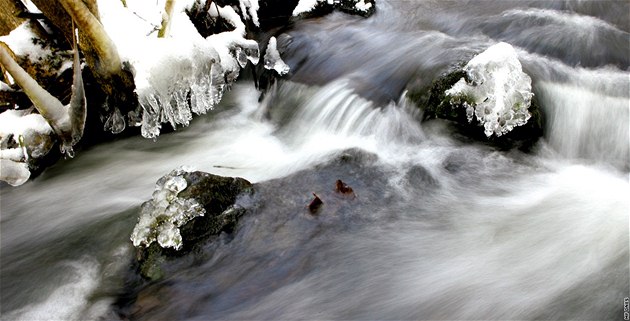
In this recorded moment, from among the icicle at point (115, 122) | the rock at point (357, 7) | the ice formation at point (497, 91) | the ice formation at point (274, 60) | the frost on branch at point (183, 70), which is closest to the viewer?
the ice formation at point (497, 91)

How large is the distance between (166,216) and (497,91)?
241cm

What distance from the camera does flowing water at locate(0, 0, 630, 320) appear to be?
2695 millimetres

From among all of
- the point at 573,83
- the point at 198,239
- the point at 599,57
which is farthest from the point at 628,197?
the point at 198,239

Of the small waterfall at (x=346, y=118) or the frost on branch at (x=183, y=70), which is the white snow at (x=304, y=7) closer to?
the frost on branch at (x=183, y=70)

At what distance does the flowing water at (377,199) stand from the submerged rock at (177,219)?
0.38ft

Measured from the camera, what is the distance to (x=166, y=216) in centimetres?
283

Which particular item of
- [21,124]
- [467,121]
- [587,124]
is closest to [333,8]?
[467,121]

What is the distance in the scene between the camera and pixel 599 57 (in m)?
4.17

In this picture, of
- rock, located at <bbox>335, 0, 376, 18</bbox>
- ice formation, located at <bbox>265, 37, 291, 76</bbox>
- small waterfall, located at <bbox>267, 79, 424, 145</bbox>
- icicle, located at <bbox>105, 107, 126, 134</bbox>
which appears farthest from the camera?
rock, located at <bbox>335, 0, 376, 18</bbox>

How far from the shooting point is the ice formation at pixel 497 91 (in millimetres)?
3422

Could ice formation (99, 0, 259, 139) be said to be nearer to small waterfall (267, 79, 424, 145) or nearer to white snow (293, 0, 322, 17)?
small waterfall (267, 79, 424, 145)

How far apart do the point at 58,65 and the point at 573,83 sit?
170 inches

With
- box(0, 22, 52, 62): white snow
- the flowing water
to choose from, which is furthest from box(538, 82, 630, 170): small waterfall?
box(0, 22, 52, 62): white snow

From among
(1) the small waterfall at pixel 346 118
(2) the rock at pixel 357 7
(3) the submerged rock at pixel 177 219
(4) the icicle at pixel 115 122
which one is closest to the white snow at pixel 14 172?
(4) the icicle at pixel 115 122
